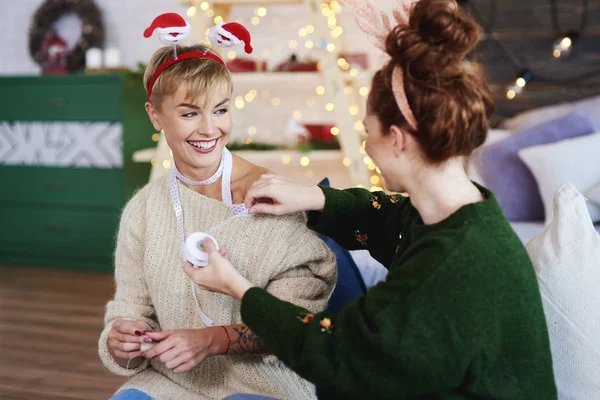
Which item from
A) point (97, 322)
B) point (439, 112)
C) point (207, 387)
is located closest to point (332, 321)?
point (439, 112)

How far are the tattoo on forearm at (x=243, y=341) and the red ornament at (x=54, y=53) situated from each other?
3.56m

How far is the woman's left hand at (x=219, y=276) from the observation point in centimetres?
111

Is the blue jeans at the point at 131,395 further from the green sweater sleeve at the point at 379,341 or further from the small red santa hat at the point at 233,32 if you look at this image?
the small red santa hat at the point at 233,32

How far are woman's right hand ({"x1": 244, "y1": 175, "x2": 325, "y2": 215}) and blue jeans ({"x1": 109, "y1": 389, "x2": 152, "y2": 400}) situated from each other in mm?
421

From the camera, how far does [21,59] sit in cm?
479

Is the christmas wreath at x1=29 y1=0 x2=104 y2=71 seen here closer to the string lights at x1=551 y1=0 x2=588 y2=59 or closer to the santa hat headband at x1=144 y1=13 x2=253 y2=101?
the string lights at x1=551 y1=0 x2=588 y2=59

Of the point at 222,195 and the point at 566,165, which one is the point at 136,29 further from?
the point at 222,195

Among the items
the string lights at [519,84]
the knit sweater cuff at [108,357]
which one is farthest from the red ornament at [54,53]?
the knit sweater cuff at [108,357]

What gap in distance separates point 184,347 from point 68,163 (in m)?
3.26

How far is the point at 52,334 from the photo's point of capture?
10.2 ft

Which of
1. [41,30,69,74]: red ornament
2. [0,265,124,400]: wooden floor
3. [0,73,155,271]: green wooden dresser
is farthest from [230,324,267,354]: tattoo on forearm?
[41,30,69,74]: red ornament

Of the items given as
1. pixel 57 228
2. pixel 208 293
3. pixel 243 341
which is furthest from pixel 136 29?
pixel 243 341

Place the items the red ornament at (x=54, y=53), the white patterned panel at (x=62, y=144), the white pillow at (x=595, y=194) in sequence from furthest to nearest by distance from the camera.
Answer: the red ornament at (x=54, y=53) → the white patterned panel at (x=62, y=144) → the white pillow at (x=595, y=194)

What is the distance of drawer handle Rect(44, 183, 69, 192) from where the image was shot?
13.9 feet
